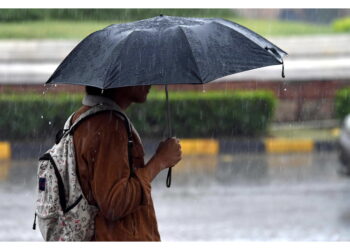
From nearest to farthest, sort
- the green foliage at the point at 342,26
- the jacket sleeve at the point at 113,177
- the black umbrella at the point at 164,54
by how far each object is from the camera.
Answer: the jacket sleeve at the point at 113,177, the black umbrella at the point at 164,54, the green foliage at the point at 342,26

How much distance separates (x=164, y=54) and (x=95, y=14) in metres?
14.7

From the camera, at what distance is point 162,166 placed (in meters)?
2.66

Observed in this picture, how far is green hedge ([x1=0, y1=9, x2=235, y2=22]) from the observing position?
1617 cm

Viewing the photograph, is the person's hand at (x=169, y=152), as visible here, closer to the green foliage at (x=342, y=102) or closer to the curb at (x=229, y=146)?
the curb at (x=229, y=146)

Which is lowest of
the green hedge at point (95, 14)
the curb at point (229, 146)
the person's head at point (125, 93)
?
the curb at point (229, 146)

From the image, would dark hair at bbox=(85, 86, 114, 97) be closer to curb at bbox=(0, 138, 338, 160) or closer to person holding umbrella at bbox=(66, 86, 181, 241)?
person holding umbrella at bbox=(66, 86, 181, 241)

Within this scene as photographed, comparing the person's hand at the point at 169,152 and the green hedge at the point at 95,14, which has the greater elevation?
the person's hand at the point at 169,152

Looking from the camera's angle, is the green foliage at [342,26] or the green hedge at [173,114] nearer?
the green hedge at [173,114]

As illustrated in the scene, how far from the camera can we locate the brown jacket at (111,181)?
247 cm

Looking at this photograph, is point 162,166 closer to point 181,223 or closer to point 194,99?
point 181,223

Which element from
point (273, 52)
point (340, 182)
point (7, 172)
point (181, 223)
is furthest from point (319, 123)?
point (273, 52)

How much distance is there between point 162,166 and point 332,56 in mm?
12361

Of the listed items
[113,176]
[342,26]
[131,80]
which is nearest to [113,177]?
[113,176]

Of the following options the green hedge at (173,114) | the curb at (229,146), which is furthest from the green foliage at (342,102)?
the green hedge at (173,114)
